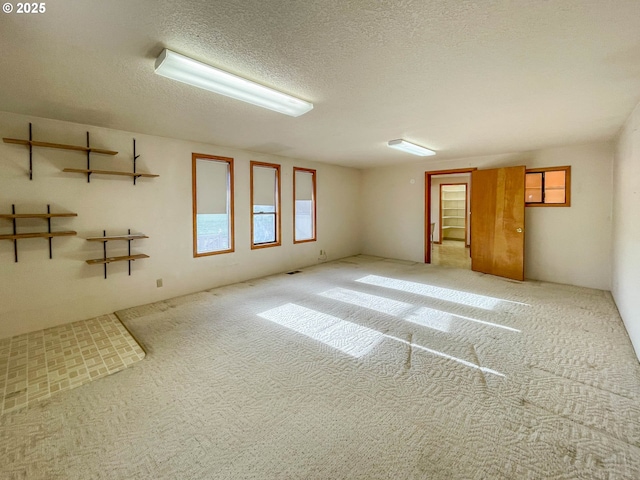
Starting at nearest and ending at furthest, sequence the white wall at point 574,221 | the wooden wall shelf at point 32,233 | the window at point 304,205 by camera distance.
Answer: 1. the wooden wall shelf at point 32,233
2. the white wall at point 574,221
3. the window at point 304,205

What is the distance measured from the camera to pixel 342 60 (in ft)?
7.00

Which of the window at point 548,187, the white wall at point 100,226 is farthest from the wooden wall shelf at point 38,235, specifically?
the window at point 548,187

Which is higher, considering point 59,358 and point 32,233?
point 32,233

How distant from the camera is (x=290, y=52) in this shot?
6.65 feet

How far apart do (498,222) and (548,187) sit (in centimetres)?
102

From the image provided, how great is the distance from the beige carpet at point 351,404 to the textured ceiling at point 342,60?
243 cm

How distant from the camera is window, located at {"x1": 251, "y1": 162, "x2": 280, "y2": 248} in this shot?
5625 millimetres

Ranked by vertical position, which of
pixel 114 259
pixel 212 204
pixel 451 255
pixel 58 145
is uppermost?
pixel 58 145

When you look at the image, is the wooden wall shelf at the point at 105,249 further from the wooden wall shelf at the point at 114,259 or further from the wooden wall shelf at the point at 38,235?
the wooden wall shelf at the point at 38,235

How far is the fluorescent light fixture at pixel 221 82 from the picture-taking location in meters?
2.04

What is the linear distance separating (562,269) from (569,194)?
4.38ft

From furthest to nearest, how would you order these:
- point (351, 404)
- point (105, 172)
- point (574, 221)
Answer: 1. point (574, 221)
2. point (105, 172)
3. point (351, 404)

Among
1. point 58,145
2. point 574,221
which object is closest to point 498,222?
point 574,221

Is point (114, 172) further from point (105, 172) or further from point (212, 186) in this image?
point (212, 186)
